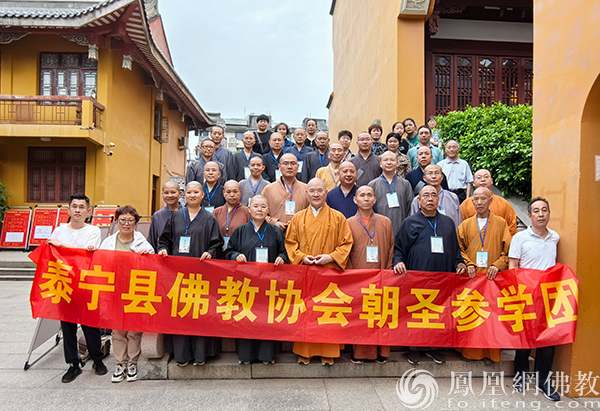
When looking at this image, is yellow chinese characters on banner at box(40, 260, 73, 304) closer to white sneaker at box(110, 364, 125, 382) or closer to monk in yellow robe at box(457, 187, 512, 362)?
white sneaker at box(110, 364, 125, 382)

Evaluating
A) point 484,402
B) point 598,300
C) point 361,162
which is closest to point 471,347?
point 484,402

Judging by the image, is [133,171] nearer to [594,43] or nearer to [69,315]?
[69,315]

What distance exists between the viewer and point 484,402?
3.17 m

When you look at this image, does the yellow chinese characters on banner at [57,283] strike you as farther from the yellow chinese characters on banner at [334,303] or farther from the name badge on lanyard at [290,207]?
the yellow chinese characters on banner at [334,303]

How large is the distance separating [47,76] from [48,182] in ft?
9.71

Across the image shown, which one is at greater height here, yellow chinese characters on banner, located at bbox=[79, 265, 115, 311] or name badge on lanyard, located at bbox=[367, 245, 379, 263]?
name badge on lanyard, located at bbox=[367, 245, 379, 263]

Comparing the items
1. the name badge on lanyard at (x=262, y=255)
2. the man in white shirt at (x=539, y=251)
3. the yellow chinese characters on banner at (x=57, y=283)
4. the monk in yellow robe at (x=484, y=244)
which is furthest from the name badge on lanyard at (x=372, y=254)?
the yellow chinese characters on banner at (x=57, y=283)

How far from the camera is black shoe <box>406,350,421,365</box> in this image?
357cm

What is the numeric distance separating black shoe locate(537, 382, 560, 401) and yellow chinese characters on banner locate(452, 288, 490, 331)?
727mm

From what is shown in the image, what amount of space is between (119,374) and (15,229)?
324 inches

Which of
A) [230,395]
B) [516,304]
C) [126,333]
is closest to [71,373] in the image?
[126,333]

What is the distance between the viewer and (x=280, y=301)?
11.6 ft

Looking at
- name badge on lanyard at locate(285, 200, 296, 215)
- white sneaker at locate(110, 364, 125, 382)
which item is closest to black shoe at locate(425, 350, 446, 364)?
name badge on lanyard at locate(285, 200, 296, 215)

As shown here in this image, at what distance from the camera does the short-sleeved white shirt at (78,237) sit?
12.0ft
